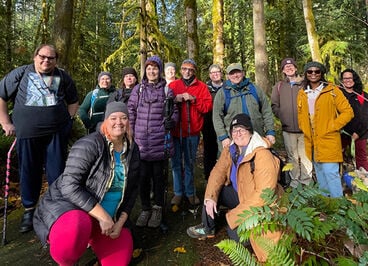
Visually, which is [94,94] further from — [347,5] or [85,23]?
[85,23]

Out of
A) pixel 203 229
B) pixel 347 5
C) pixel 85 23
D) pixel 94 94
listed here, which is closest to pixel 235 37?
pixel 347 5

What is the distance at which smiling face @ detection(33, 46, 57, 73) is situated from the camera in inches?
140

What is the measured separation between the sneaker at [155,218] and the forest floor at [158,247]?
75 millimetres

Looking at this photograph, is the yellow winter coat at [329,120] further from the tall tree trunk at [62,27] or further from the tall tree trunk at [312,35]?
the tall tree trunk at [312,35]

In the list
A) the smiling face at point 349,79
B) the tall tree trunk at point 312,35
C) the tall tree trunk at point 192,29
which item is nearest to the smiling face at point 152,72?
the smiling face at point 349,79

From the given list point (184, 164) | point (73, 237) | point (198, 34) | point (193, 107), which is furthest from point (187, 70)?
point (198, 34)

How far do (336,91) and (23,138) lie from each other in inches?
175

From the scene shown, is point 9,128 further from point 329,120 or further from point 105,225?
point 329,120

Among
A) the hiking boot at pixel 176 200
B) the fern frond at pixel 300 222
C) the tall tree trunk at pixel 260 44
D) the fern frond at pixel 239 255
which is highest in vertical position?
the tall tree trunk at pixel 260 44

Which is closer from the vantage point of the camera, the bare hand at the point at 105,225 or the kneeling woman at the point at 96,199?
the kneeling woman at the point at 96,199

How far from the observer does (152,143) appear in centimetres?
390

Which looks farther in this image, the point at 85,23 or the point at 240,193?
the point at 85,23

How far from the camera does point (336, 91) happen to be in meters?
4.27

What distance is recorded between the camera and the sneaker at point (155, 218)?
393 centimetres
